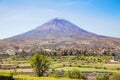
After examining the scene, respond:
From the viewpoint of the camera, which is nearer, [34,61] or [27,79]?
[27,79]

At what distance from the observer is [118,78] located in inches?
2616

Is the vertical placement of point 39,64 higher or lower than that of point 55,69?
higher

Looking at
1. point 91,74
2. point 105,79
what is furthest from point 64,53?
point 105,79

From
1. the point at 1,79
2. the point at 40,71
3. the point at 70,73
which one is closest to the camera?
the point at 1,79

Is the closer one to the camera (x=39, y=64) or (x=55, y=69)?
(x=39, y=64)

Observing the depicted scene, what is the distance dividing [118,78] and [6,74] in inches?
1642

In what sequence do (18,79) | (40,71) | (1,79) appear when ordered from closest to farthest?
(1,79) < (18,79) < (40,71)

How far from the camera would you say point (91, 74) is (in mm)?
104062

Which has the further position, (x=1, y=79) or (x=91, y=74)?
(x=91, y=74)

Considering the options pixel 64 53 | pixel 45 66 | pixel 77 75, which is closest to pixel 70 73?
pixel 77 75

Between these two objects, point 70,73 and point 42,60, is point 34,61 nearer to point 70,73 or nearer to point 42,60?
point 42,60

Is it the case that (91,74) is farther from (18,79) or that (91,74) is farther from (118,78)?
(18,79)

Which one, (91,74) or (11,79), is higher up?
(11,79)

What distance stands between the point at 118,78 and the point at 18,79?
38924 millimetres
